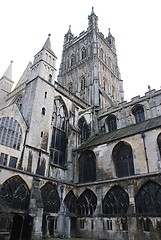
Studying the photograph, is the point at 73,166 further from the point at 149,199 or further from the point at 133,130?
the point at 149,199

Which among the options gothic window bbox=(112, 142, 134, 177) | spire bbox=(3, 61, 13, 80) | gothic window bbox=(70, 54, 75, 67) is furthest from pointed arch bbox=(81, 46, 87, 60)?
gothic window bbox=(112, 142, 134, 177)

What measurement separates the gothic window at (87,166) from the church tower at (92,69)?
502 inches

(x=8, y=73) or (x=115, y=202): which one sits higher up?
(x=8, y=73)

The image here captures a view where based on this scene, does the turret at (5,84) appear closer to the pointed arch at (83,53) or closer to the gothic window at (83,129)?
the gothic window at (83,129)

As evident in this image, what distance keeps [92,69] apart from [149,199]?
1217 inches

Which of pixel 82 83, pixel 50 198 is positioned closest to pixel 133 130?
pixel 50 198

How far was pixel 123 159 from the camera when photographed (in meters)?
20.6

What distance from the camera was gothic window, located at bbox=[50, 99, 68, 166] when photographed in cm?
2441

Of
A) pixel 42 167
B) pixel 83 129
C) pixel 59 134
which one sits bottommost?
pixel 42 167

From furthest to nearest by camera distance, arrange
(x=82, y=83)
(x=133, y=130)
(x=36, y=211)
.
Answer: (x=82, y=83) → (x=133, y=130) → (x=36, y=211)

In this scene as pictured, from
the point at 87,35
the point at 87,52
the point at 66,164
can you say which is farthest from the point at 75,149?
the point at 87,35

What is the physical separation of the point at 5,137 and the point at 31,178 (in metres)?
4.84

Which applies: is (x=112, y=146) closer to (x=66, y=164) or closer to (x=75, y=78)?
(x=66, y=164)

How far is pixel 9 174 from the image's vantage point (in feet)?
54.1
